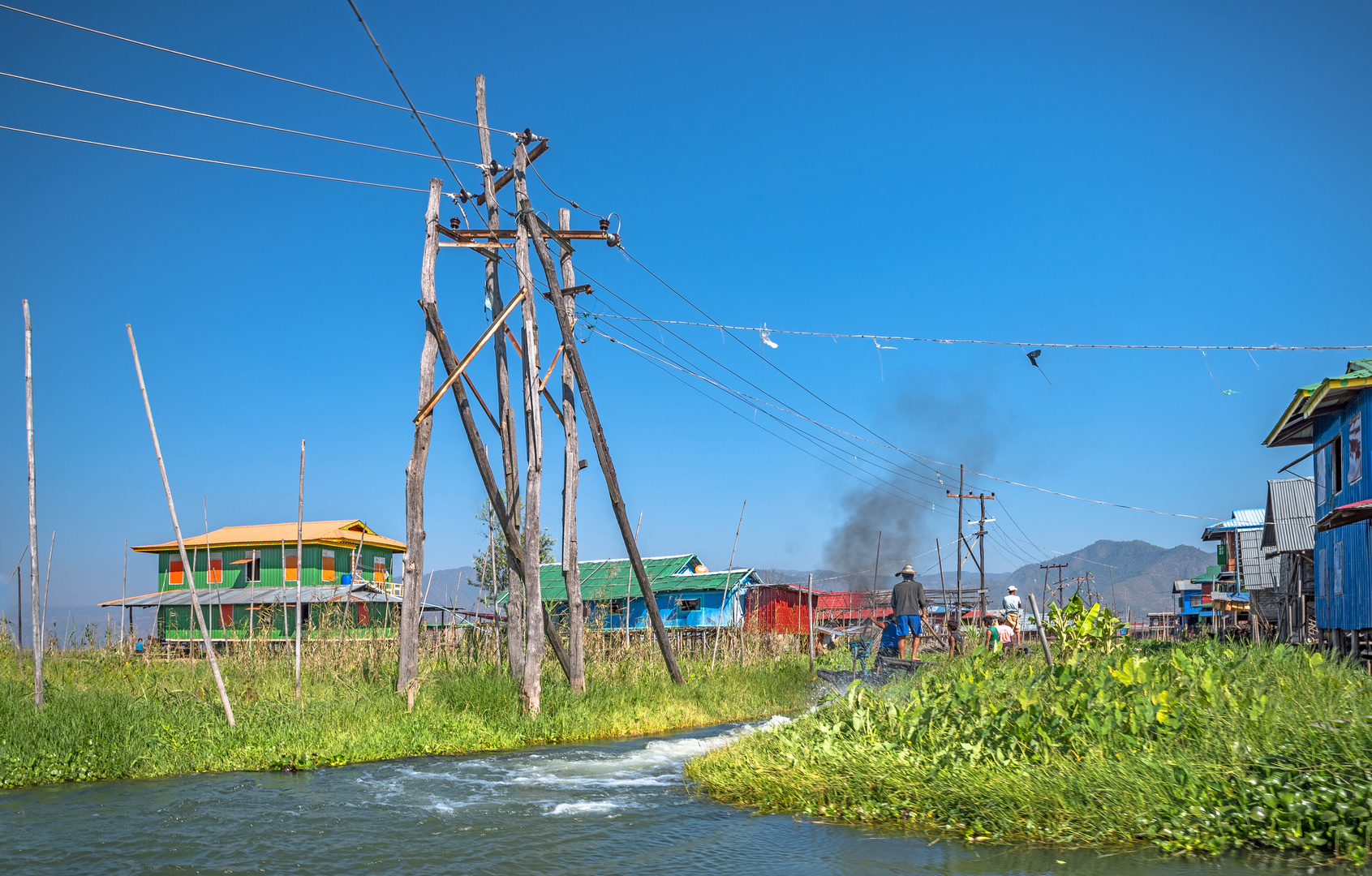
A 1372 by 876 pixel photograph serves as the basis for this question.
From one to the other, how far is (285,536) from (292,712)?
30.0 metres

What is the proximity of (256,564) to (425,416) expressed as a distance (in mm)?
30724

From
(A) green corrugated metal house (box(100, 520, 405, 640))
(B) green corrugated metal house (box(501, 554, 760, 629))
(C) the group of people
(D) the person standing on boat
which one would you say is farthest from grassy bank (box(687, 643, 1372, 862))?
(A) green corrugated metal house (box(100, 520, 405, 640))

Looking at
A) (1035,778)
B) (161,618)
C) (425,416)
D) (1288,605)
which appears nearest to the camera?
(1035,778)

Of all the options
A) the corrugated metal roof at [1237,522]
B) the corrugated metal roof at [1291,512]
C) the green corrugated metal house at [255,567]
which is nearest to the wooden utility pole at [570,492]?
the green corrugated metal house at [255,567]

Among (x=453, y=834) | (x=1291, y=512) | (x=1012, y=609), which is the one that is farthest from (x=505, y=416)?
(x=1291, y=512)

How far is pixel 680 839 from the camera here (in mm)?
7918

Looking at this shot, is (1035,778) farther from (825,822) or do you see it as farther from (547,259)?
(547,259)

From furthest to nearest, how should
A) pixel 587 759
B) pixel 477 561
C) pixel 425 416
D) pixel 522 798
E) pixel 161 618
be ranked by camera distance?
pixel 477 561, pixel 161 618, pixel 425 416, pixel 587 759, pixel 522 798

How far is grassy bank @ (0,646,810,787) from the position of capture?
10.9m

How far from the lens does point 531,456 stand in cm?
1498

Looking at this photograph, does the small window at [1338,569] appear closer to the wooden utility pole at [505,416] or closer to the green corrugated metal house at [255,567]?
the wooden utility pole at [505,416]

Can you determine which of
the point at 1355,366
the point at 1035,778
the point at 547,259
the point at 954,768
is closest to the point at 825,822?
the point at 954,768

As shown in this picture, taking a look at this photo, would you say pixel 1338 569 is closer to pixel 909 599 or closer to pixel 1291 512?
pixel 909 599

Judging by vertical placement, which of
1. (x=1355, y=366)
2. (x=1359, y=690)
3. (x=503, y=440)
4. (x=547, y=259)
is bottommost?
(x=1359, y=690)
